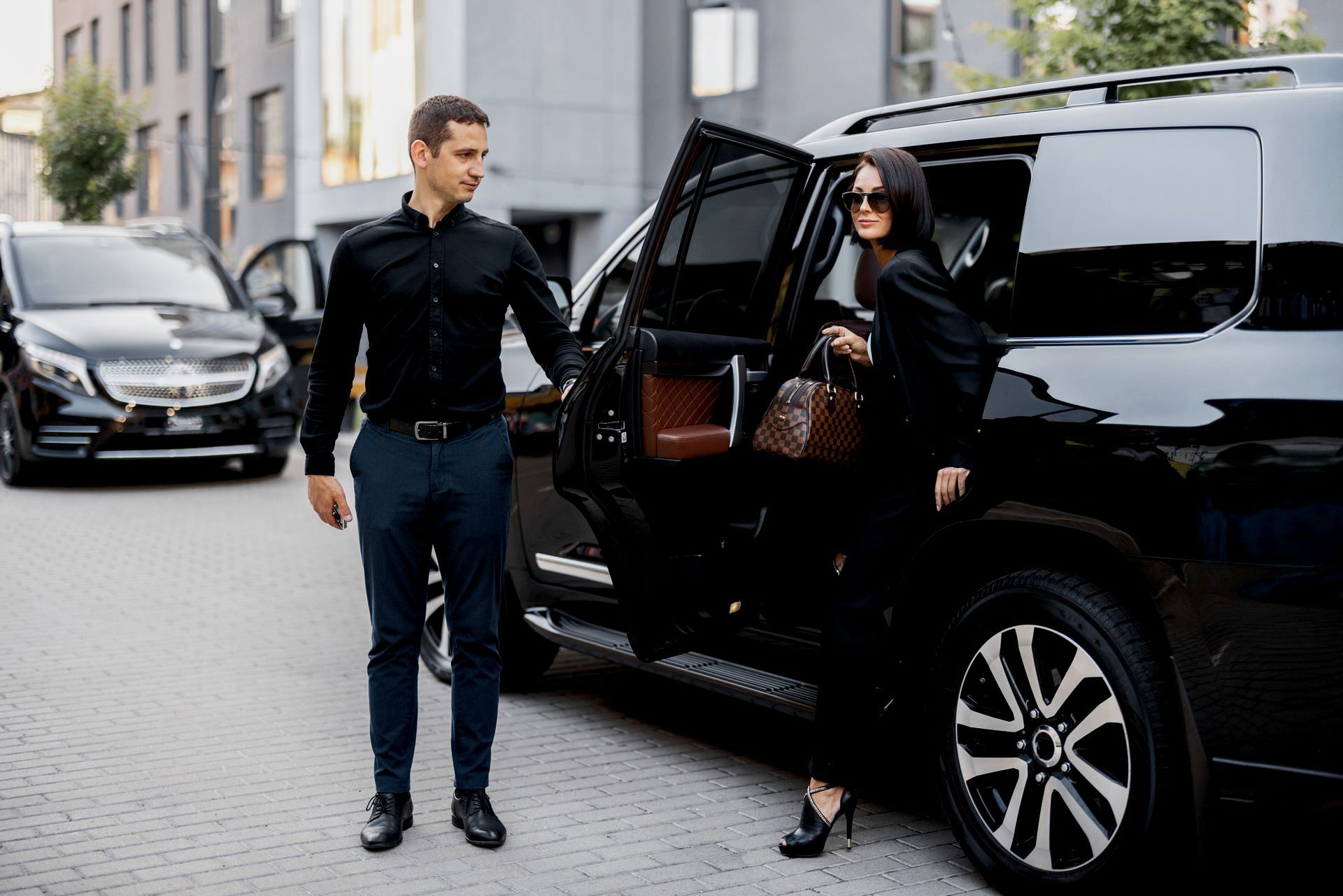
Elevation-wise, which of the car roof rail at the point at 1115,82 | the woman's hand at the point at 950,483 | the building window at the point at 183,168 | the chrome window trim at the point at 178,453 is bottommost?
the chrome window trim at the point at 178,453

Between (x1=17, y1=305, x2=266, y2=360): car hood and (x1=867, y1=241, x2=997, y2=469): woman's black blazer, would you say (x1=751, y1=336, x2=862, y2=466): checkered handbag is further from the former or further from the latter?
(x1=17, y1=305, x2=266, y2=360): car hood

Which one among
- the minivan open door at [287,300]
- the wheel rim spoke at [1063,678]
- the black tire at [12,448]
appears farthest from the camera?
the minivan open door at [287,300]

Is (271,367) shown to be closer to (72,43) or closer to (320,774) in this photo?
(320,774)

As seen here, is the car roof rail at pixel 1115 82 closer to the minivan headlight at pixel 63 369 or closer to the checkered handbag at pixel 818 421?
the checkered handbag at pixel 818 421

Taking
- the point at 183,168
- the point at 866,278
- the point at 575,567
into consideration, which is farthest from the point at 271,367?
the point at 183,168

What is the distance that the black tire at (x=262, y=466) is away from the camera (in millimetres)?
13031

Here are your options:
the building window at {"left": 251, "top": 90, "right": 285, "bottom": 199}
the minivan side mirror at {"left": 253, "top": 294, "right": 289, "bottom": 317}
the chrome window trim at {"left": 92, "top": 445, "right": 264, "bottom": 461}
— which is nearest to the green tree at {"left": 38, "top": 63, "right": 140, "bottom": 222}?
the building window at {"left": 251, "top": 90, "right": 285, "bottom": 199}

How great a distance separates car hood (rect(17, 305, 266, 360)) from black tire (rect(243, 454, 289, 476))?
111 centimetres

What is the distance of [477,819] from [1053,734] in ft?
5.34

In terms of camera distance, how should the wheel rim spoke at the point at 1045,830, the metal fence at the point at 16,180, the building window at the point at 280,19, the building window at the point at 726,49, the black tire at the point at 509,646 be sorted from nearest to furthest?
the wheel rim spoke at the point at 1045,830 < the black tire at the point at 509,646 < the building window at the point at 726,49 < the building window at the point at 280,19 < the metal fence at the point at 16,180

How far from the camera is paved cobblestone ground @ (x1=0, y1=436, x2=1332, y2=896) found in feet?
13.2

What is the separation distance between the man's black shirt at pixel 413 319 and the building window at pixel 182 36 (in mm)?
38503

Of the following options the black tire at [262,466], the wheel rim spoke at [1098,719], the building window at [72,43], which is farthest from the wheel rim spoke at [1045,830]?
the building window at [72,43]

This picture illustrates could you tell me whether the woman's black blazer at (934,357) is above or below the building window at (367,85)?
below
